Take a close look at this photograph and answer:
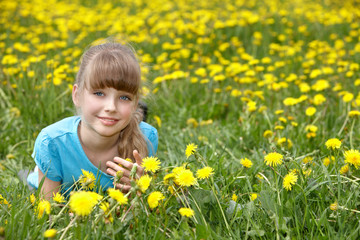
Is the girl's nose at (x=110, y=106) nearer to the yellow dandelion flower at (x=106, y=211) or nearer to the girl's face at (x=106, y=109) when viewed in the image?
the girl's face at (x=106, y=109)

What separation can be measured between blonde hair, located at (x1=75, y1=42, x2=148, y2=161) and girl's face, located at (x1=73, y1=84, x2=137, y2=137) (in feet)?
0.11

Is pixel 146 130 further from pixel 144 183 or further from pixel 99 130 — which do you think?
pixel 144 183

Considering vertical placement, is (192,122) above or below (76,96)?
below

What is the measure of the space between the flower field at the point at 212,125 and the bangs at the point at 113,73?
459mm

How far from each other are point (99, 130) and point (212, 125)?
127 centimetres

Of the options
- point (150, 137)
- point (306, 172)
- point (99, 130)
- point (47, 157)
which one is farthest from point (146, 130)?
point (306, 172)

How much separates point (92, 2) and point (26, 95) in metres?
4.92

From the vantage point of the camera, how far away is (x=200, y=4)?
710 cm

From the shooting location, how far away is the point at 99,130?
80.0 inches

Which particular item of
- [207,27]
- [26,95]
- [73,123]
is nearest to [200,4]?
[207,27]

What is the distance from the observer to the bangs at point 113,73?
2012mm

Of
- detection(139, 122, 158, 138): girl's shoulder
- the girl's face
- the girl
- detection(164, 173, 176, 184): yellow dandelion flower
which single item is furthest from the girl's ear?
detection(164, 173, 176, 184): yellow dandelion flower

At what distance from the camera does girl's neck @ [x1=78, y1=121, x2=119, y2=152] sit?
2221 millimetres

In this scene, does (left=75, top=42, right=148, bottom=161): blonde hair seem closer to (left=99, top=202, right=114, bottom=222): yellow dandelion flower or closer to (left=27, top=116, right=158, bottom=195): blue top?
(left=27, top=116, right=158, bottom=195): blue top
